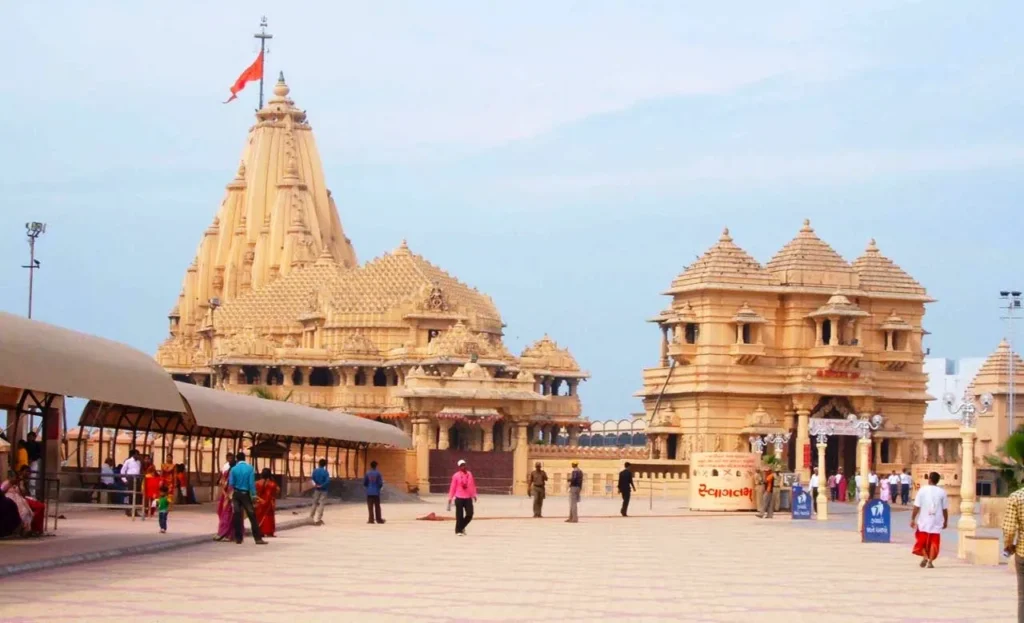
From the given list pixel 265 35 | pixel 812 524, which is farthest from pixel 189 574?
pixel 265 35

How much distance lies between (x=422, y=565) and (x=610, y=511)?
23325 millimetres

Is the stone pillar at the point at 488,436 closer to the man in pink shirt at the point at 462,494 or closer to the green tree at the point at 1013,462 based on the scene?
the green tree at the point at 1013,462

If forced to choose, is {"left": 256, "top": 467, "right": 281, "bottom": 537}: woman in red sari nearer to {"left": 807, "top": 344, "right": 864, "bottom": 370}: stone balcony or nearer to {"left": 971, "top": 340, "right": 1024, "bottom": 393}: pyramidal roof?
{"left": 807, "top": 344, "right": 864, "bottom": 370}: stone balcony

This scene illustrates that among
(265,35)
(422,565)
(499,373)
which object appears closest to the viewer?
(422,565)

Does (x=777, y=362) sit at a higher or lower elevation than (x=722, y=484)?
higher

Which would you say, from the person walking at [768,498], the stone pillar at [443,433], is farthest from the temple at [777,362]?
the person walking at [768,498]

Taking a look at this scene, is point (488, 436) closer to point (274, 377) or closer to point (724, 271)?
point (724, 271)

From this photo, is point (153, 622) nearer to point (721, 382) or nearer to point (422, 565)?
point (422, 565)

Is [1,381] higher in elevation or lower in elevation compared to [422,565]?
higher

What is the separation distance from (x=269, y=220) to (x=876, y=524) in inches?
2783

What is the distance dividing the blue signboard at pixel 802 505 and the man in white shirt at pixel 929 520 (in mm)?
16731

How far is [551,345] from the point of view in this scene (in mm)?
87562

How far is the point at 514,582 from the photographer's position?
69.1 feet

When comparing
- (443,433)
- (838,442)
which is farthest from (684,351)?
(443,433)
